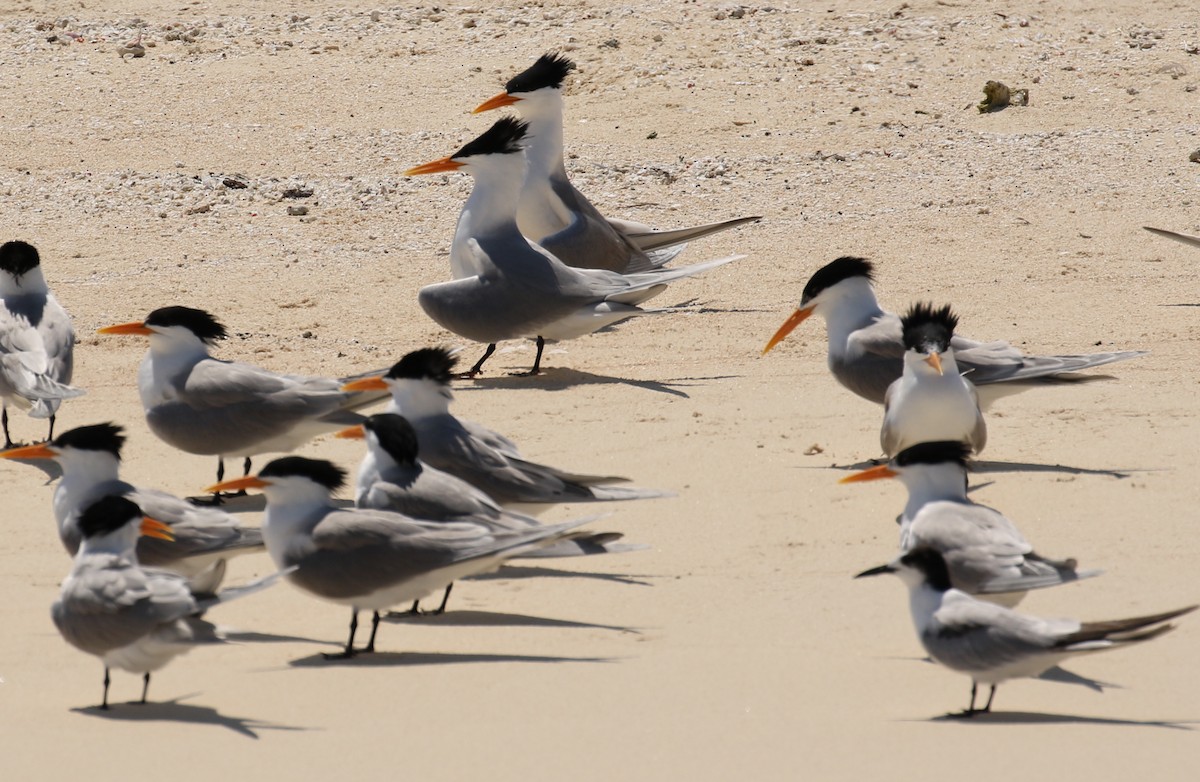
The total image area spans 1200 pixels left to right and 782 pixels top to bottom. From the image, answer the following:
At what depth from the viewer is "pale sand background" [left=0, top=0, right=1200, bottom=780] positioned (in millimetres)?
4242

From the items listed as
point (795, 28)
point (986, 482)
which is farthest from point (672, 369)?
point (795, 28)

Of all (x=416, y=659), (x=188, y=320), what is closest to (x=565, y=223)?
(x=188, y=320)

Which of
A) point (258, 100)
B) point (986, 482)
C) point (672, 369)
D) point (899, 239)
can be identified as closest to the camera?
point (986, 482)

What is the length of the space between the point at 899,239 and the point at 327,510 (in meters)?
6.03

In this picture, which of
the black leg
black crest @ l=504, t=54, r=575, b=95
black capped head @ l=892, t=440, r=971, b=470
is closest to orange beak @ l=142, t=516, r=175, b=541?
the black leg

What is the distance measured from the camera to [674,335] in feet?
29.2

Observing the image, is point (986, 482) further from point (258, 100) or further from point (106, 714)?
point (258, 100)

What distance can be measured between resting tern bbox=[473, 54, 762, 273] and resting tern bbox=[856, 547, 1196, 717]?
16.1ft

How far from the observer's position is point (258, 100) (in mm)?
13086

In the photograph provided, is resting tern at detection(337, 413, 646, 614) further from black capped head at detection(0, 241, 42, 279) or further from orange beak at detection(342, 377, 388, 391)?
black capped head at detection(0, 241, 42, 279)

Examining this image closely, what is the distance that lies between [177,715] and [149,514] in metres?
0.82

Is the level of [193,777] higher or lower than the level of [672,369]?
higher

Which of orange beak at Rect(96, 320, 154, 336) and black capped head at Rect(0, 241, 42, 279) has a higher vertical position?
orange beak at Rect(96, 320, 154, 336)

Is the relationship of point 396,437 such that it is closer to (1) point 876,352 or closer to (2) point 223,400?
(2) point 223,400
